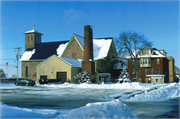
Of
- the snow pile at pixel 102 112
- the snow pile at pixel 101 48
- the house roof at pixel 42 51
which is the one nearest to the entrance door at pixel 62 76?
the snow pile at pixel 101 48

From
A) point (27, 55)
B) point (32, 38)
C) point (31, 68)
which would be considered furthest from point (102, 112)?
point (32, 38)

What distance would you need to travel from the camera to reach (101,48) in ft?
194

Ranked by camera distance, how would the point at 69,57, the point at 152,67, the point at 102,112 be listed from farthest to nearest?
the point at 69,57, the point at 152,67, the point at 102,112

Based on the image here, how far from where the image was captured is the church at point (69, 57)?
47.3 metres

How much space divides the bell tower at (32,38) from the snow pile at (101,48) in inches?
899

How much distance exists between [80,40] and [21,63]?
886 inches

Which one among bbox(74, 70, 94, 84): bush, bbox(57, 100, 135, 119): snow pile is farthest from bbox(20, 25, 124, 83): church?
bbox(57, 100, 135, 119): snow pile

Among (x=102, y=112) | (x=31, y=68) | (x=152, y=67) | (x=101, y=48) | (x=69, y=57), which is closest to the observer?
(x=102, y=112)

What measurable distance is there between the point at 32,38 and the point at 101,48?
91.2 feet

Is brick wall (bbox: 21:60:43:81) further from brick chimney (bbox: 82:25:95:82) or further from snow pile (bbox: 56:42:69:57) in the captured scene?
brick chimney (bbox: 82:25:95:82)

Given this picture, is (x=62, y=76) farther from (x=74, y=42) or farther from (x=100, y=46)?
(x=100, y=46)

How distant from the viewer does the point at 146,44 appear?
47.5 metres

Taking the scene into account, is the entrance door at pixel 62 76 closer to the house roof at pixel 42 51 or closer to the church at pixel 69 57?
the church at pixel 69 57

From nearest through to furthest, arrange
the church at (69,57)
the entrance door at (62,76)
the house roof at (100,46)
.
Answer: the entrance door at (62,76) → the church at (69,57) → the house roof at (100,46)
